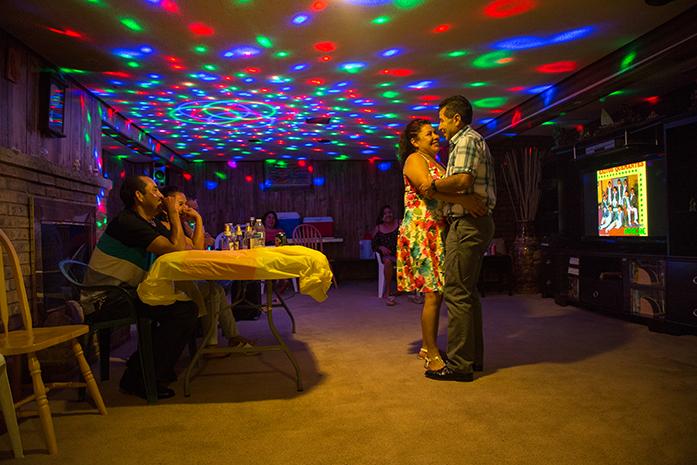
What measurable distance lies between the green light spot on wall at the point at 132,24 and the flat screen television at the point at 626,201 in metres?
3.98

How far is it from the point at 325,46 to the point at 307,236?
4.34 m

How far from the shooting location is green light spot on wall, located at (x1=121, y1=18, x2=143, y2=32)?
2967 mm

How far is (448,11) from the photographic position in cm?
297

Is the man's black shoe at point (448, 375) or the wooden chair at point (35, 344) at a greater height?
the wooden chair at point (35, 344)

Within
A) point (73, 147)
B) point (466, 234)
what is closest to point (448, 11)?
point (466, 234)

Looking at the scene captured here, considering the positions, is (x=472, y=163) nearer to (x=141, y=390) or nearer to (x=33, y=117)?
(x=141, y=390)

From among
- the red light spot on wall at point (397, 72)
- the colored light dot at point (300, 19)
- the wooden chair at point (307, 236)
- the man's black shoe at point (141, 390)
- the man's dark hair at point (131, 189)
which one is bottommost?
the man's black shoe at point (141, 390)

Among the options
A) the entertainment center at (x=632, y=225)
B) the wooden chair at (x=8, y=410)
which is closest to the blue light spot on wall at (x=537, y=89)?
the entertainment center at (x=632, y=225)

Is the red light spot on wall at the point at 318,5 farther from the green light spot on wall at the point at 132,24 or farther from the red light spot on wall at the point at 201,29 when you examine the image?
the green light spot on wall at the point at 132,24

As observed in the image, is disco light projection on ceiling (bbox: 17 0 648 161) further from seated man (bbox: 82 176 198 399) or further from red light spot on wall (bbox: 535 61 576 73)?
seated man (bbox: 82 176 198 399)

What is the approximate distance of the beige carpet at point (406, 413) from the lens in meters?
1.72

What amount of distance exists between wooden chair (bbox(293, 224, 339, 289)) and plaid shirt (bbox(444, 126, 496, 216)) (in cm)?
463

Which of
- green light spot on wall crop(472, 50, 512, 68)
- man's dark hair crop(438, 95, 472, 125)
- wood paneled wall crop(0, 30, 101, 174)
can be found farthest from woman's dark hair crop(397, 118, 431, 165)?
wood paneled wall crop(0, 30, 101, 174)

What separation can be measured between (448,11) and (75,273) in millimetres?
2744
